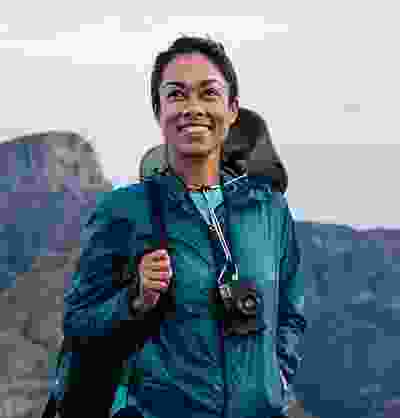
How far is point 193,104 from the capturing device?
2502mm

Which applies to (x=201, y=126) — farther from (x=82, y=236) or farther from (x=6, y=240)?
(x=6, y=240)

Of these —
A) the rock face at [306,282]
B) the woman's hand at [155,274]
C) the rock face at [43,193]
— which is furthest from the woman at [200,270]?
the rock face at [43,193]

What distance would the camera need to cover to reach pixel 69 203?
32.6 m

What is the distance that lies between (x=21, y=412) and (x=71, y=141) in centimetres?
1685

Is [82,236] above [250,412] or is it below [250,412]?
above

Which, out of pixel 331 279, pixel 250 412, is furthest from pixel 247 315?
pixel 331 279

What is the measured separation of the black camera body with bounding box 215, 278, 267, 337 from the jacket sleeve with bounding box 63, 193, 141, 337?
267 mm

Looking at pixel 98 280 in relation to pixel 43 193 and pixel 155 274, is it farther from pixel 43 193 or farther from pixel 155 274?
pixel 43 193

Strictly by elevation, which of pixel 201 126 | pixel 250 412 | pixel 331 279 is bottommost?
pixel 331 279

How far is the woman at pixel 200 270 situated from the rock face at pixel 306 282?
2066 centimetres

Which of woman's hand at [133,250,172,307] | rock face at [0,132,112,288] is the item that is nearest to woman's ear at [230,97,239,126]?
woman's hand at [133,250,172,307]

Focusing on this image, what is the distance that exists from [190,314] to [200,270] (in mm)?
126

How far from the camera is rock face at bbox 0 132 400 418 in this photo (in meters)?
25.9

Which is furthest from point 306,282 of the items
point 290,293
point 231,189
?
point 231,189
